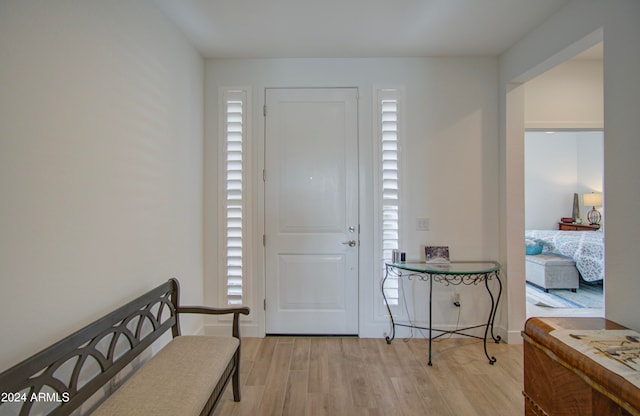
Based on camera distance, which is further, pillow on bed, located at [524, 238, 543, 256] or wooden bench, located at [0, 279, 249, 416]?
pillow on bed, located at [524, 238, 543, 256]

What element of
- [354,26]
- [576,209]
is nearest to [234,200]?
[354,26]

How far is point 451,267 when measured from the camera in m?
2.41

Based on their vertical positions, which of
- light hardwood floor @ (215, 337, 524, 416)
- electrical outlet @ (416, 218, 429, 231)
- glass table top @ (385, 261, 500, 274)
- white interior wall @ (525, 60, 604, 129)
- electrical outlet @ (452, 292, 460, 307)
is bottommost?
light hardwood floor @ (215, 337, 524, 416)

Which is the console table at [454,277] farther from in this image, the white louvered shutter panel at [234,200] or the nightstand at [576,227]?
the nightstand at [576,227]

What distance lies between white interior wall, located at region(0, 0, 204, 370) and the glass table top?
1896mm

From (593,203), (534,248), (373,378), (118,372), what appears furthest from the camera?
(593,203)

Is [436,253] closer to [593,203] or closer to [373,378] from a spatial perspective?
[373,378]

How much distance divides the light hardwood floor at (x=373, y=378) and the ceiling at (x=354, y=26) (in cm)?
264

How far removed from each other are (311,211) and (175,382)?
1.70 meters

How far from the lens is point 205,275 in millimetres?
2703

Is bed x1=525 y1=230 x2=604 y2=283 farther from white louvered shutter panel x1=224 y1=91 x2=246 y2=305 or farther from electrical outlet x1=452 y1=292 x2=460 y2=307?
white louvered shutter panel x1=224 y1=91 x2=246 y2=305

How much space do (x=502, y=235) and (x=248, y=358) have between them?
249 cm

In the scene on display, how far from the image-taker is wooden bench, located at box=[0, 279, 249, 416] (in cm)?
102

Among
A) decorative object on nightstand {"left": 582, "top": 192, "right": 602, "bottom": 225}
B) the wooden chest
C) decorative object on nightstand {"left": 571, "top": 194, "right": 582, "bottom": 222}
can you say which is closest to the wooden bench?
the wooden chest
